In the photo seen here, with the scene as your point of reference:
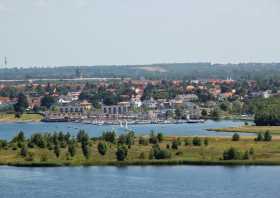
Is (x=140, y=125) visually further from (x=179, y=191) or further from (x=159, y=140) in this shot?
(x=179, y=191)

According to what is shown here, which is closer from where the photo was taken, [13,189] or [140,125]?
[13,189]

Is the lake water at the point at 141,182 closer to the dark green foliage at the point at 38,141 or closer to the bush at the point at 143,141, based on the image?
the dark green foliage at the point at 38,141

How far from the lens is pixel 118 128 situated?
7356cm

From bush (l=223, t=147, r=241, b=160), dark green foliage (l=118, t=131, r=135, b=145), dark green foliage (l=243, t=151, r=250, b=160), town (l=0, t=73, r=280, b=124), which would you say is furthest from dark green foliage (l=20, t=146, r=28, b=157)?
town (l=0, t=73, r=280, b=124)

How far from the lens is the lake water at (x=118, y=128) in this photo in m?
64.9

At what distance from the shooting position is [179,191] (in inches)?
1476

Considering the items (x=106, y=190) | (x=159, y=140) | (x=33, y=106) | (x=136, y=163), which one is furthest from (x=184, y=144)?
(x=33, y=106)

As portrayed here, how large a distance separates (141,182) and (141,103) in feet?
182

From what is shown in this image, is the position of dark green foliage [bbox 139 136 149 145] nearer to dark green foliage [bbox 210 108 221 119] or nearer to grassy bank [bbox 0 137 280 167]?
grassy bank [bbox 0 137 280 167]

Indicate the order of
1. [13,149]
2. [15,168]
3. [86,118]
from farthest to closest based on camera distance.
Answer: [86,118] → [13,149] → [15,168]

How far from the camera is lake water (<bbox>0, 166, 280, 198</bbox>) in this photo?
36938 mm

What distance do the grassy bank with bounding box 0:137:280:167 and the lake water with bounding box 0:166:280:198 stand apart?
0.71 metres

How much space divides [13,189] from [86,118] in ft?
163

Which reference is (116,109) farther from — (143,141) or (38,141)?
(38,141)
